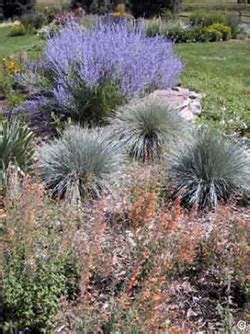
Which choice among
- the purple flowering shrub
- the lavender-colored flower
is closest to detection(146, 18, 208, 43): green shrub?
the lavender-colored flower

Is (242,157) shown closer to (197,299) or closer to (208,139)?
(208,139)

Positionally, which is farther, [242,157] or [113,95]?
[113,95]

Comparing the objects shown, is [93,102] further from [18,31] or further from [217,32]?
[18,31]

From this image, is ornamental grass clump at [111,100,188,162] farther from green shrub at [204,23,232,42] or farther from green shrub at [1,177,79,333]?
green shrub at [204,23,232,42]

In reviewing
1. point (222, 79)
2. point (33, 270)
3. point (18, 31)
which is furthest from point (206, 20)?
point (33, 270)

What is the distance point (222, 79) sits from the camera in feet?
34.6

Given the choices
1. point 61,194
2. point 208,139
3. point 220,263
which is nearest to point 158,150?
point 208,139

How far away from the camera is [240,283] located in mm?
3385

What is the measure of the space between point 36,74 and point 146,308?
5.49 metres

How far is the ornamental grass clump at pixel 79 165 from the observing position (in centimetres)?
474

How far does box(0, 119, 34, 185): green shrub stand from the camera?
16.0ft

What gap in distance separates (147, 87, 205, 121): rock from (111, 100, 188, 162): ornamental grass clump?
998 mm

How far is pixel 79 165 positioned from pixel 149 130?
51.0 inches

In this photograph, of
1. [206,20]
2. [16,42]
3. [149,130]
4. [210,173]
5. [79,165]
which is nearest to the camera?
[210,173]
